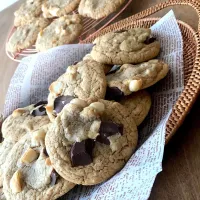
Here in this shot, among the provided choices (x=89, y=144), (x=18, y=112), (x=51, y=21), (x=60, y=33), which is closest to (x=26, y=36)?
(x=51, y=21)

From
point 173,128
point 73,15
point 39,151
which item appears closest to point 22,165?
point 39,151

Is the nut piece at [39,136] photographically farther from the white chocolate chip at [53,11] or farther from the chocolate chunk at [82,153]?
the white chocolate chip at [53,11]

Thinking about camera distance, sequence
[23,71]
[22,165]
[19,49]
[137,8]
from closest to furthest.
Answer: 1. [22,165]
2. [23,71]
3. [137,8]
4. [19,49]

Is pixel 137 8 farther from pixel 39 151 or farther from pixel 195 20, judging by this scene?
pixel 39 151

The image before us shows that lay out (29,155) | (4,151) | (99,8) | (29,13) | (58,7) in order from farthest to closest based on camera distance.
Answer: (29,13) < (58,7) < (99,8) < (4,151) < (29,155)

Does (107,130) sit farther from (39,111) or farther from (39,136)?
(39,111)
